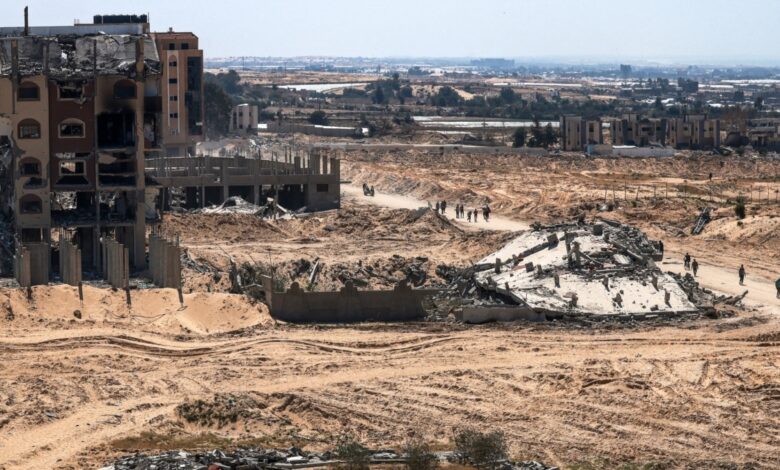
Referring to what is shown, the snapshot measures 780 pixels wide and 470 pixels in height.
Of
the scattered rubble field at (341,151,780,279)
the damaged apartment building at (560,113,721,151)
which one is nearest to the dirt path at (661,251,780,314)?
the scattered rubble field at (341,151,780,279)

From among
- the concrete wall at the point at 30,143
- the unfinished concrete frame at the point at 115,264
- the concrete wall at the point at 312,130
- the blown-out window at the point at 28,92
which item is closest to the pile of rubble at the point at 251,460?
the unfinished concrete frame at the point at 115,264

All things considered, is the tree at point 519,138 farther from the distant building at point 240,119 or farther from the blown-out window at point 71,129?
the blown-out window at point 71,129

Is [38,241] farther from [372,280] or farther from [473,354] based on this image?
[473,354]

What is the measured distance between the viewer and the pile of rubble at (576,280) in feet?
144

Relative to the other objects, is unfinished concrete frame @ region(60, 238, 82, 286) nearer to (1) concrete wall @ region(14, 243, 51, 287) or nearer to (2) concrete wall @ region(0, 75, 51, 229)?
(1) concrete wall @ region(14, 243, 51, 287)

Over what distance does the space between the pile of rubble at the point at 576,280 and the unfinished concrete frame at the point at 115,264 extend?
29.0 feet

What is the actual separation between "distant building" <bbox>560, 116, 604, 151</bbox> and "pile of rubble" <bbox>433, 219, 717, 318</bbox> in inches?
2962

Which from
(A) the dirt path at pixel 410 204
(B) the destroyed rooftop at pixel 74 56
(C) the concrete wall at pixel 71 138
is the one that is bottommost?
(A) the dirt path at pixel 410 204

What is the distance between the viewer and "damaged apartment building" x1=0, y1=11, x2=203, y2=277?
50.3 metres

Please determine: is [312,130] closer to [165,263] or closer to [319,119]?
[319,119]

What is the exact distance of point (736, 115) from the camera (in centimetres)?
14375

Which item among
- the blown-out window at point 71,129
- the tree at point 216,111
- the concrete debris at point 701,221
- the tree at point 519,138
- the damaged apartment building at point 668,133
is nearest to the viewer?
the blown-out window at point 71,129

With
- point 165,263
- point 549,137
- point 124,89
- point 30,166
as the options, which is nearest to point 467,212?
point 124,89

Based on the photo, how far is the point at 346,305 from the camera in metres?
42.7
